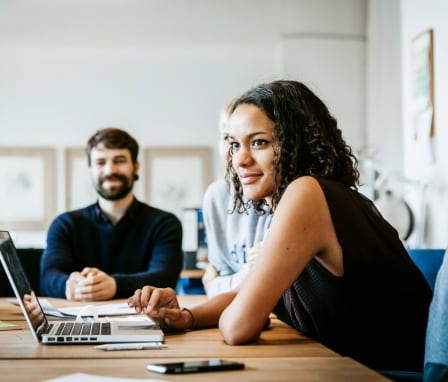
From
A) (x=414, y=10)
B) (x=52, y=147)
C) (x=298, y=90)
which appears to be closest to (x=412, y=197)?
(x=414, y=10)

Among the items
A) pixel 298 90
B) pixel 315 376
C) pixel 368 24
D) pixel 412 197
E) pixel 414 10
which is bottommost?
pixel 315 376

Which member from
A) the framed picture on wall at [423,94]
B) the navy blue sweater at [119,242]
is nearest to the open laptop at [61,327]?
the navy blue sweater at [119,242]

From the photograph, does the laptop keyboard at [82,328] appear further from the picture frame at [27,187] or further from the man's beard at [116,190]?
the picture frame at [27,187]

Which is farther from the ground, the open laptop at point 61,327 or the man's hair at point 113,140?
the man's hair at point 113,140

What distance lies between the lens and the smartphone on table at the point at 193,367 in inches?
44.1

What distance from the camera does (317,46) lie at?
20.3ft

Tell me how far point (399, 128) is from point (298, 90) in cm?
432

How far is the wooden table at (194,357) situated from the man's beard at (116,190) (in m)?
1.51

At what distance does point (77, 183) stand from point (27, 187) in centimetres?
49

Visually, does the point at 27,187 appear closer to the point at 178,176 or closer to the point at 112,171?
the point at 178,176

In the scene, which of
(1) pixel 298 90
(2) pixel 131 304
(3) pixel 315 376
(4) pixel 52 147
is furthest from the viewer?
(4) pixel 52 147

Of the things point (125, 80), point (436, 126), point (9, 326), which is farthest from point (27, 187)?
point (9, 326)

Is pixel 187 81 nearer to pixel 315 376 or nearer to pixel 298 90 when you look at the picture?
pixel 298 90

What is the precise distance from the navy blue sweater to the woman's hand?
1.27m
